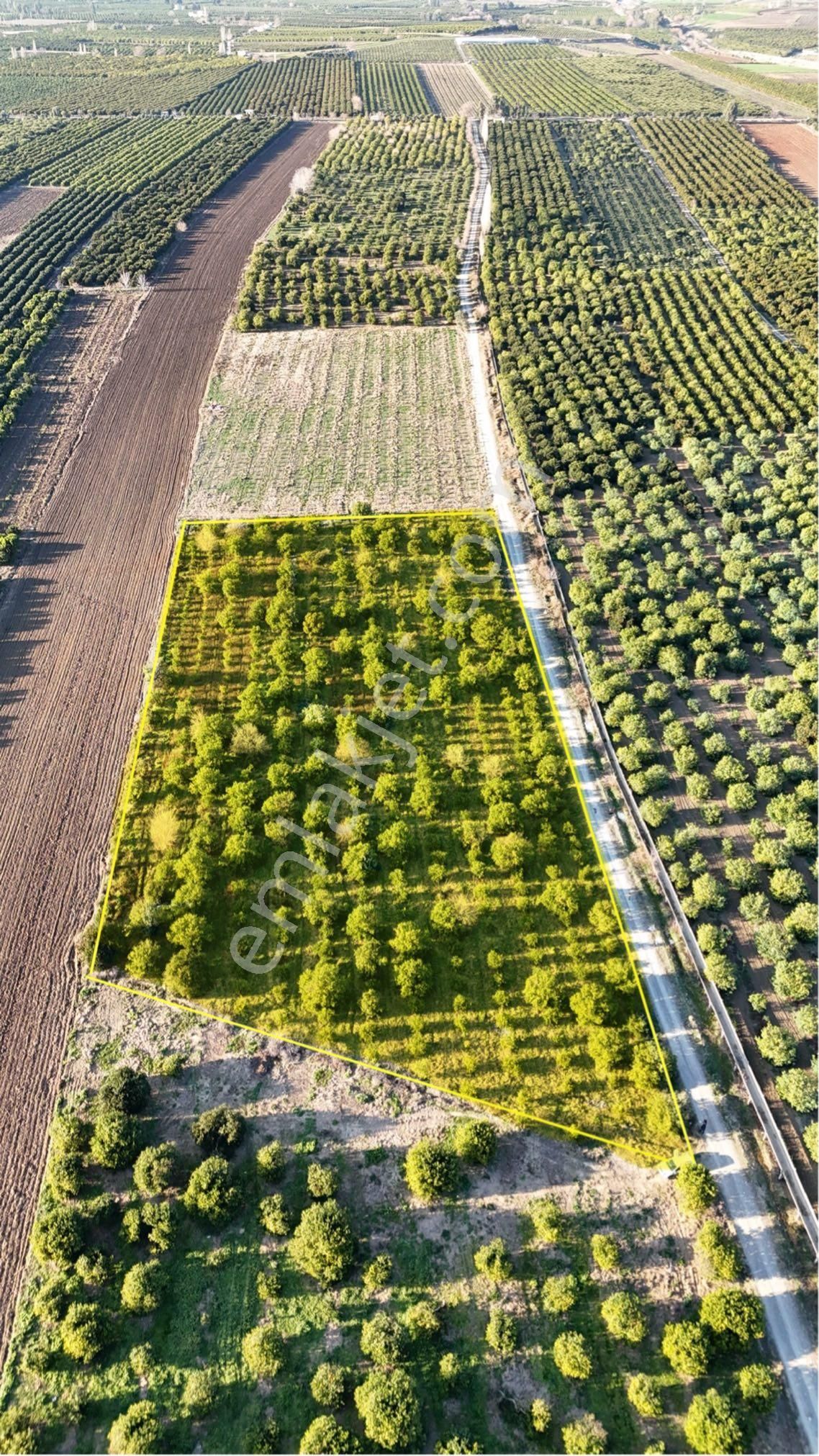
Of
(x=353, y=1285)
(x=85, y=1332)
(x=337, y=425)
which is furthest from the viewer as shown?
(x=337, y=425)

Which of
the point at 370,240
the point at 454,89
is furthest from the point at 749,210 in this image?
the point at 454,89

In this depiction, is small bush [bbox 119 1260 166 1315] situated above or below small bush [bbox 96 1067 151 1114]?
below

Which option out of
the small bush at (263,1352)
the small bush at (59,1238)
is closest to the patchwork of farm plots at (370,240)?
the small bush at (59,1238)

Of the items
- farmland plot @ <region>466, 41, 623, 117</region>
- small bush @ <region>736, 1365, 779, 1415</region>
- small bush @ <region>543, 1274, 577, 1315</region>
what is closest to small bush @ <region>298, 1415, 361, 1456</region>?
small bush @ <region>543, 1274, 577, 1315</region>

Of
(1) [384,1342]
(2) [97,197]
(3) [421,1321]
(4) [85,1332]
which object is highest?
(2) [97,197]

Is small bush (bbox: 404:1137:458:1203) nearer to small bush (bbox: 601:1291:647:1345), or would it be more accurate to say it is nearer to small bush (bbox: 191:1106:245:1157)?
small bush (bbox: 601:1291:647:1345)

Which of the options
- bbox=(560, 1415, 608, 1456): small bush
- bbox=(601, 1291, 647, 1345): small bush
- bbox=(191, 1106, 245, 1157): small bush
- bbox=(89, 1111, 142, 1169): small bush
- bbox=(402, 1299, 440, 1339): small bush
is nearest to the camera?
bbox=(560, 1415, 608, 1456): small bush

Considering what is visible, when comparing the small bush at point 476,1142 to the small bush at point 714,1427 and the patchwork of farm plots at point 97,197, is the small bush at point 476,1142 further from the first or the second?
the patchwork of farm plots at point 97,197

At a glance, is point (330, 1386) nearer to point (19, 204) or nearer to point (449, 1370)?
point (449, 1370)
